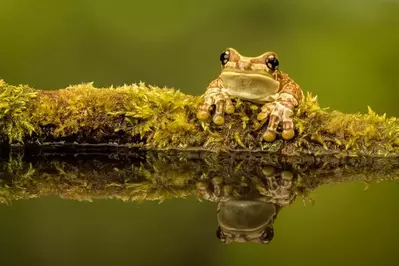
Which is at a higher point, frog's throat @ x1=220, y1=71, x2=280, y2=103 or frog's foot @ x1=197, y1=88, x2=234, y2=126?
frog's throat @ x1=220, y1=71, x2=280, y2=103

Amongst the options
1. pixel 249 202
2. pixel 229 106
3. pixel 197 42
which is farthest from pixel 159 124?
pixel 197 42

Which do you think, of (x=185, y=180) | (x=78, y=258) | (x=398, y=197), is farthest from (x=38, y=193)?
(x=398, y=197)

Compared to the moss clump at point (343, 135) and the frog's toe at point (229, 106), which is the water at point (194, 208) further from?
the frog's toe at point (229, 106)

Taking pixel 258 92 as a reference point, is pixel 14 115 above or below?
below

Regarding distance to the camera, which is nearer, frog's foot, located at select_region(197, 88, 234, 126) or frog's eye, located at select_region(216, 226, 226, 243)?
frog's eye, located at select_region(216, 226, 226, 243)

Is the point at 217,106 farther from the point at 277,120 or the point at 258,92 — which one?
the point at 277,120

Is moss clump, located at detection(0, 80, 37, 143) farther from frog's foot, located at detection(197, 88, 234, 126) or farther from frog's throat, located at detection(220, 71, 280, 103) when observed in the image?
frog's throat, located at detection(220, 71, 280, 103)

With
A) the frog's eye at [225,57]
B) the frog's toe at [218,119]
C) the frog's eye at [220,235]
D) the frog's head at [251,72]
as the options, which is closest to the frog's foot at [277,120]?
the frog's head at [251,72]

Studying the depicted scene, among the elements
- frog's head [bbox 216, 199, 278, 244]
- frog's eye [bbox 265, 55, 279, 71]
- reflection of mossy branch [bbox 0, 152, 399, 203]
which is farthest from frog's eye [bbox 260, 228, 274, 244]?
frog's eye [bbox 265, 55, 279, 71]
